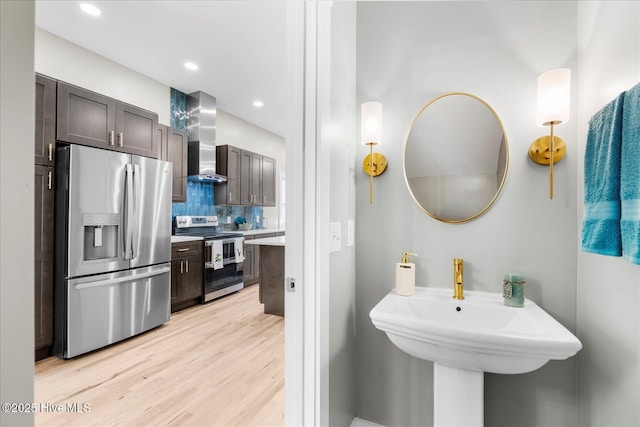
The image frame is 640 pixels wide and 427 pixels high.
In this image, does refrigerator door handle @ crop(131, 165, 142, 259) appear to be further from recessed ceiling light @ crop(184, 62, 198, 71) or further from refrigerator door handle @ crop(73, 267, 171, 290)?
recessed ceiling light @ crop(184, 62, 198, 71)

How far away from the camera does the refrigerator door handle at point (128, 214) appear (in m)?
2.73

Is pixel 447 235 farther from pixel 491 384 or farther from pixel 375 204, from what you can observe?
pixel 491 384

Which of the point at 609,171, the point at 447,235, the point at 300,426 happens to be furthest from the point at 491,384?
the point at 609,171

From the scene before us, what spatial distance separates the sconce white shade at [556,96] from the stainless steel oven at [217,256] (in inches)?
141

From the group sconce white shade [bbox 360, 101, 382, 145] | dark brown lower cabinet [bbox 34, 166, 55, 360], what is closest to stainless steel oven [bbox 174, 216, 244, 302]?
dark brown lower cabinet [bbox 34, 166, 55, 360]

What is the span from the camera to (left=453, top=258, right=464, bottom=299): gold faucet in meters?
1.41

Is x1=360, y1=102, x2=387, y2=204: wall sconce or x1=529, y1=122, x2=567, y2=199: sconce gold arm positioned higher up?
x1=360, y1=102, x2=387, y2=204: wall sconce

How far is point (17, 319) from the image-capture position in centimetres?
41

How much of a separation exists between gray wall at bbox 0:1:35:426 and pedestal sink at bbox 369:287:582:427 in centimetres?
99

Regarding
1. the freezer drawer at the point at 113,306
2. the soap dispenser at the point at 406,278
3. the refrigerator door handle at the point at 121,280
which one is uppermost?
the soap dispenser at the point at 406,278

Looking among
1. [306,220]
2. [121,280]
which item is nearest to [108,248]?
[121,280]

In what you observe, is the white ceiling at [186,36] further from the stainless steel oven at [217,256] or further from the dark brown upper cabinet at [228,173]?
the stainless steel oven at [217,256]

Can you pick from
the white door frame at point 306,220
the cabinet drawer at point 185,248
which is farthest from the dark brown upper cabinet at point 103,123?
the white door frame at point 306,220

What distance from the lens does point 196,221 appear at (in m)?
4.32
